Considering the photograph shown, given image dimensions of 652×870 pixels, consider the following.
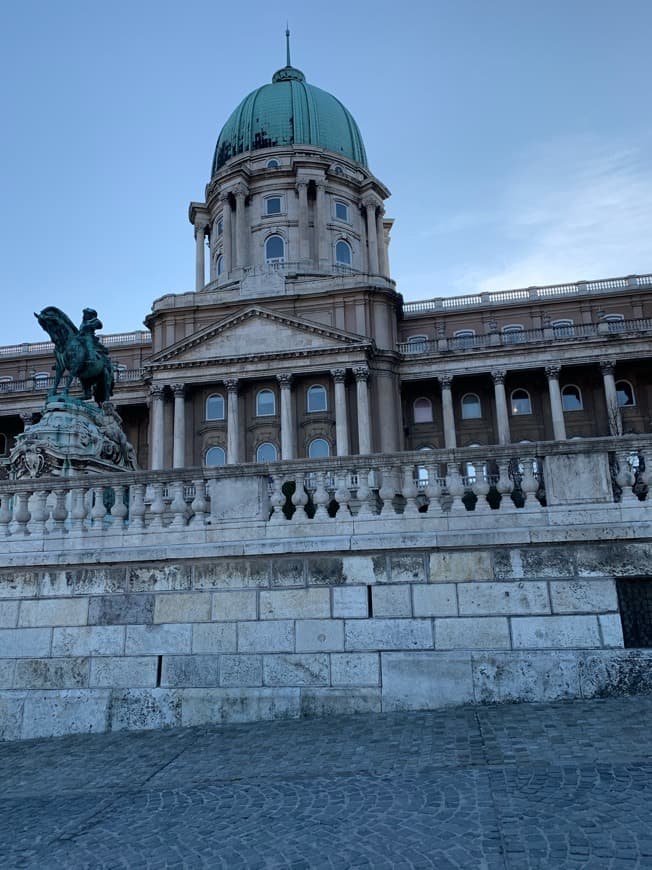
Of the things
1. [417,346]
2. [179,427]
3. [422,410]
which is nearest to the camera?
[179,427]

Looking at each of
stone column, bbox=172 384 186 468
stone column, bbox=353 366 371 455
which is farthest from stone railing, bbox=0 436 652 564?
stone column, bbox=172 384 186 468

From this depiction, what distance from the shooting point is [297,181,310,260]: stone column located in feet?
195

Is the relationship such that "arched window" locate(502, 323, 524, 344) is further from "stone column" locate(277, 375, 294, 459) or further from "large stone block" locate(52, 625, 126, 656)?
"large stone block" locate(52, 625, 126, 656)

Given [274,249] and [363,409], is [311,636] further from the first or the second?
[274,249]

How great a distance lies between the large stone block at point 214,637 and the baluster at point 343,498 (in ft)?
5.63

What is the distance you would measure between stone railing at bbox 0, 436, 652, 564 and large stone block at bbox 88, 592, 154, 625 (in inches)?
22.1

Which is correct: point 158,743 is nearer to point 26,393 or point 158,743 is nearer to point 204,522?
point 204,522

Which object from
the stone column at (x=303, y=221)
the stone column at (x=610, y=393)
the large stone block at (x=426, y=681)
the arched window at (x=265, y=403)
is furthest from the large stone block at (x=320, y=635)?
the stone column at (x=303, y=221)

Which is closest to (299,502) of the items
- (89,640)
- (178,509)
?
(178,509)

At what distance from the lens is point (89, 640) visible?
27.8 feet

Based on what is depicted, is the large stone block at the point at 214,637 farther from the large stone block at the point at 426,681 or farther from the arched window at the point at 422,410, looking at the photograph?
the arched window at the point at 422,410

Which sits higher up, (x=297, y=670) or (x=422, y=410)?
(x=422, y=410)

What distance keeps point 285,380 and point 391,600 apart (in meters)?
38.1

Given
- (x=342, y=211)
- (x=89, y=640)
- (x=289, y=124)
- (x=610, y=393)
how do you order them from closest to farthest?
(x=89, y=640) < (x=610, y=393) < (x=342, y=211) < (x=289, y=124)
